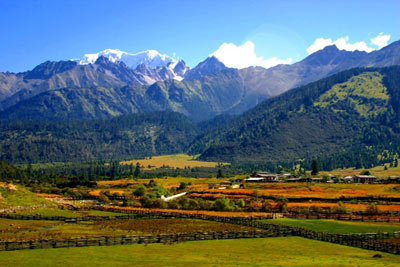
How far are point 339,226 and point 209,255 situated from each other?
3893 cm

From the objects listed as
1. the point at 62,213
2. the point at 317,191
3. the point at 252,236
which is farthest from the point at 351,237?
the point at 317,191

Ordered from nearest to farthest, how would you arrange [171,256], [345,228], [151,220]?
[171,256] < [345,228] < [151,220]

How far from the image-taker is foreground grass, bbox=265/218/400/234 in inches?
3398

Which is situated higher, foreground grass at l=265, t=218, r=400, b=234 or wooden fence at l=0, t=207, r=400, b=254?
wooden fence at l=0, t=207, r=400, b=254

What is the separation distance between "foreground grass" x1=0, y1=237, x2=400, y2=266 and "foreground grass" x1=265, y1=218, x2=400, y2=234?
49.3 ft

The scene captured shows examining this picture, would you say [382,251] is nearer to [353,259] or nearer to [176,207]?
[353,259]

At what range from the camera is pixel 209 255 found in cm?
6425

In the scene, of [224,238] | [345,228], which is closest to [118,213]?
[224,238]

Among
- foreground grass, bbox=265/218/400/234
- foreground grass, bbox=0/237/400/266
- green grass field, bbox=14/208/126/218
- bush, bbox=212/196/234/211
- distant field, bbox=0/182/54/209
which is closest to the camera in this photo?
foreground grass, bbox=0/237/400/266

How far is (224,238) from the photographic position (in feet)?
261

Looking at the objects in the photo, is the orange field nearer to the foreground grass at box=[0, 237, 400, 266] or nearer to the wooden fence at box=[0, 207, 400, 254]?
the wooden fence at box=[0, 207, 400, 254]

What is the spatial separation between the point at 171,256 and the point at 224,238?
1862 centimetres

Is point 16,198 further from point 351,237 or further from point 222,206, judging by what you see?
point 351,237

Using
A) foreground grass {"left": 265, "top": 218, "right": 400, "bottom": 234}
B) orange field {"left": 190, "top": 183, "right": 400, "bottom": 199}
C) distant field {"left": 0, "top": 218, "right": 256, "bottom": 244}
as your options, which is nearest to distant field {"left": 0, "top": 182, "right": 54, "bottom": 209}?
distant field {"left": 0, "top": 218, "right": 256, "bottom": 244}
